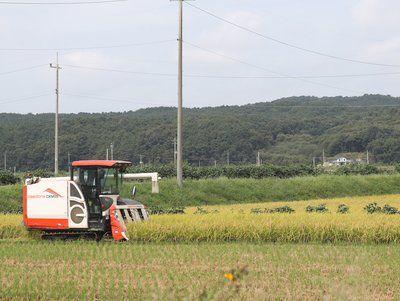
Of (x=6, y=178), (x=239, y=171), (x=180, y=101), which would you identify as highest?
(x=180, y=101)

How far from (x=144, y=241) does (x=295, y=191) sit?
87.4 ft

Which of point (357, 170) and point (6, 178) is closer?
point (6, 178)

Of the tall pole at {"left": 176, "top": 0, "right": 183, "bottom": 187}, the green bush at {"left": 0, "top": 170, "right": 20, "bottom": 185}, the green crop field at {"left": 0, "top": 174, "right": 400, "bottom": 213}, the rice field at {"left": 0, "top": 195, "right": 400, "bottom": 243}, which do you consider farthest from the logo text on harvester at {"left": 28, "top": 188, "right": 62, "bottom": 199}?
the green bush at {"left": 0, "top": 170, "right": 20, "bottom": 185}

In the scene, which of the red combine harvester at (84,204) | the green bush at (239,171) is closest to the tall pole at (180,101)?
the green bush at (239,171)

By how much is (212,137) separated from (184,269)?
81.6 meters

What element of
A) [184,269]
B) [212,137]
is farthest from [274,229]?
[212,137]

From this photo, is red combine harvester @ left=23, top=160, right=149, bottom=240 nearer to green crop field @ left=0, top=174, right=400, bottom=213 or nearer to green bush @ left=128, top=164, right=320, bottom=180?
green crop field @ left=0, top=174, right=400, bottom=213

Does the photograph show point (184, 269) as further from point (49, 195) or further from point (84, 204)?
point (49, 195)

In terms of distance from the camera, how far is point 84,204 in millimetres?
20047

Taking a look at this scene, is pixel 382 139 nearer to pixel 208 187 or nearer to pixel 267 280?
pixel 208 187

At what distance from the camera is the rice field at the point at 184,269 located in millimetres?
11500

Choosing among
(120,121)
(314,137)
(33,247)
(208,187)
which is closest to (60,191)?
(33,247)

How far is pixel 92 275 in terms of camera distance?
43.9 feet

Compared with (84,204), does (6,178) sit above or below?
below
